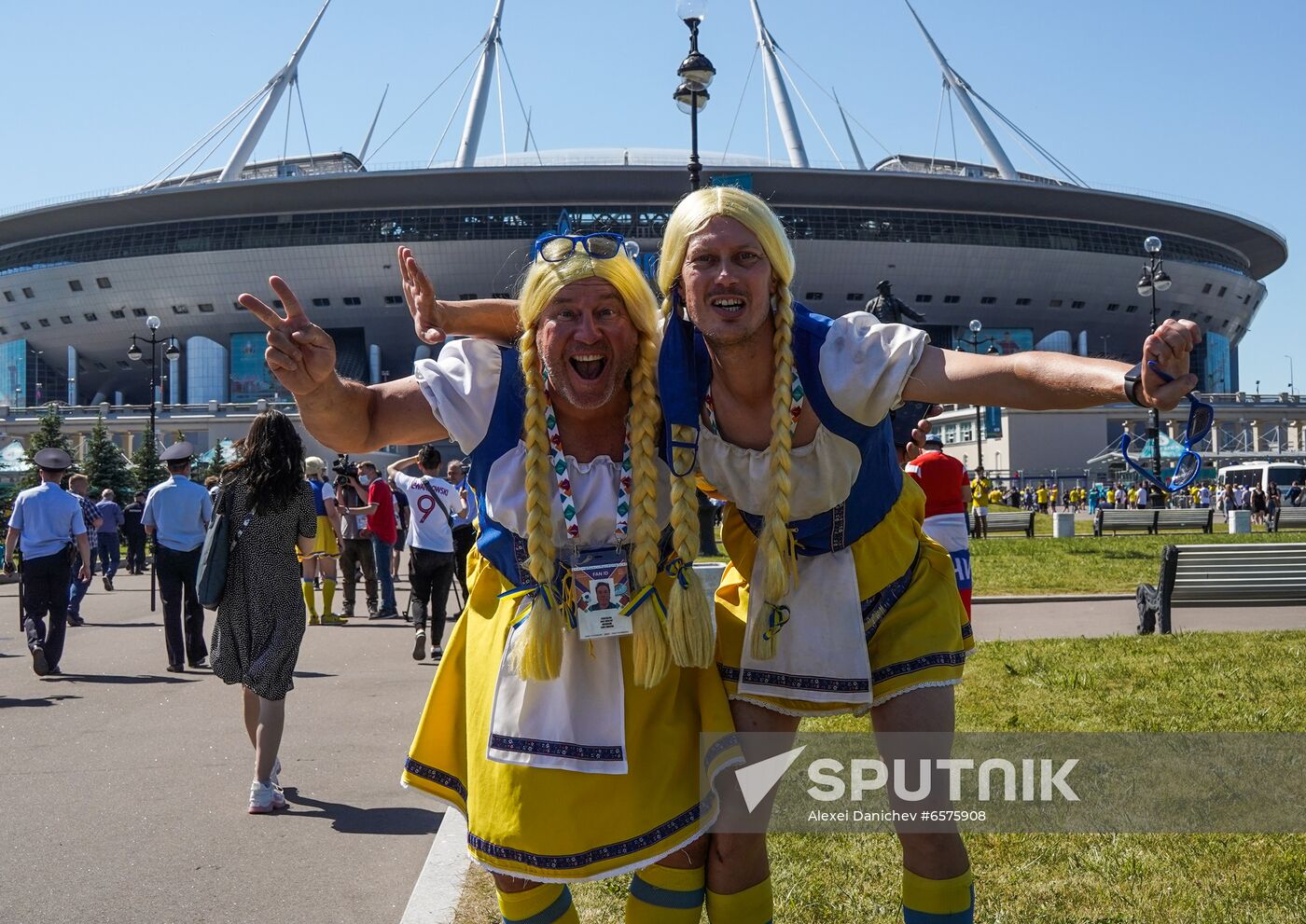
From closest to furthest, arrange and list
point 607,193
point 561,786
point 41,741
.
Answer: point 561,786, point 41,741, point 607,193

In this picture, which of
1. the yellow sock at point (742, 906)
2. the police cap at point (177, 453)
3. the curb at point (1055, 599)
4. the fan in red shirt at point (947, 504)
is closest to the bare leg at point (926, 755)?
the yellow sock at point (742, 906)

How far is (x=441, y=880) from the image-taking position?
454 centimetres

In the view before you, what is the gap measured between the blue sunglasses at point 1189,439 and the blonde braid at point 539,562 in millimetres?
1415

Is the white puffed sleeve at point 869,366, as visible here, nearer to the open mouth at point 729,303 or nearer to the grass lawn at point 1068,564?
the open mouth at point 729,303

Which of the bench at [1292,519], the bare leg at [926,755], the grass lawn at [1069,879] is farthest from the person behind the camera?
the bench at [1292,519]

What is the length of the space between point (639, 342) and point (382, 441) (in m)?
0.77

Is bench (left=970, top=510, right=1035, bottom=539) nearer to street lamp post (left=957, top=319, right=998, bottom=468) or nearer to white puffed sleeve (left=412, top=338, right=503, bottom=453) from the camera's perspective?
street lamp post (left=957, top=319, right=998, bottom=468)

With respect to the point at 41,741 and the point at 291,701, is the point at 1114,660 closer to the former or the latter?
the point at 291,701

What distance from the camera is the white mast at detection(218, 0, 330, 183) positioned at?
8681cm

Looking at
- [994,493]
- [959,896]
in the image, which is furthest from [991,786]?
[994,493]

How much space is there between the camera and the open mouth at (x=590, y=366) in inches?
121

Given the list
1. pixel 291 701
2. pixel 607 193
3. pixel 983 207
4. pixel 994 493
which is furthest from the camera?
pixel 983 207

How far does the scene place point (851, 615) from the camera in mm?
3295

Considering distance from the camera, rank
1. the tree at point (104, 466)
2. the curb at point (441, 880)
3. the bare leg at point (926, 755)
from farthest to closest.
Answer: the tree at point (104, 466) < the curb at point (441, 880) < the bare leg at point (926, 755)
